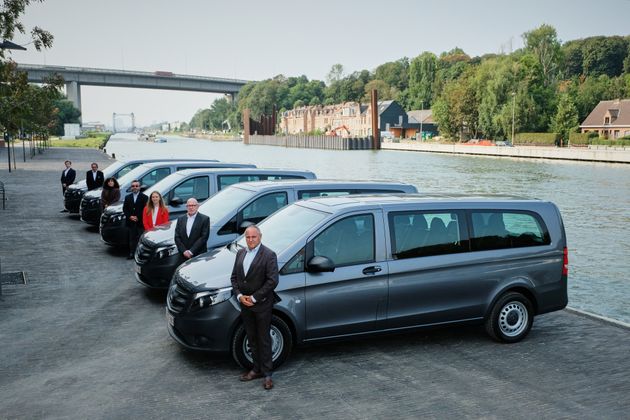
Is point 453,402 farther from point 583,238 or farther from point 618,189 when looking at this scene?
point 618,189

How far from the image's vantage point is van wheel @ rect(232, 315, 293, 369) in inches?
253

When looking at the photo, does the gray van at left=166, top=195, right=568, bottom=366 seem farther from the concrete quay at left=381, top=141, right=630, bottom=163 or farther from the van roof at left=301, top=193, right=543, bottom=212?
the concrete quay at left=381, top=141, right=630, bottom=163

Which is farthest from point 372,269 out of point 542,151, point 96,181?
point 542,151

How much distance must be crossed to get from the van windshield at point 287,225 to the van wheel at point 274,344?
83cm

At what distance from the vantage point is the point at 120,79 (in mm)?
140875

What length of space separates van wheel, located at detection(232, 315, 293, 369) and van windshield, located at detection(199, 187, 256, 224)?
11.0ft

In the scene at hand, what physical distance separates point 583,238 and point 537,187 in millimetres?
19950

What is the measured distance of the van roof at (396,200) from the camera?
7246mm

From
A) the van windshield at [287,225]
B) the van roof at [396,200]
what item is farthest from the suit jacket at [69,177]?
the van roof at [396,200]

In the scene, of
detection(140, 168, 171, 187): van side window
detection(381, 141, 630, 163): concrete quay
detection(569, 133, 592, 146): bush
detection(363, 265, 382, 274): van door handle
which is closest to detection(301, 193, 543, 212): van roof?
detection(363, 265, 382, 274): van door handle

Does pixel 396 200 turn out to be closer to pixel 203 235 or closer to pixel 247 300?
pixel 247 300

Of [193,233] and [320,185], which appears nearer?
[193,233]

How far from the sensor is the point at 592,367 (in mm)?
6820

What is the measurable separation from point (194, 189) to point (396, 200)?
243 inches
